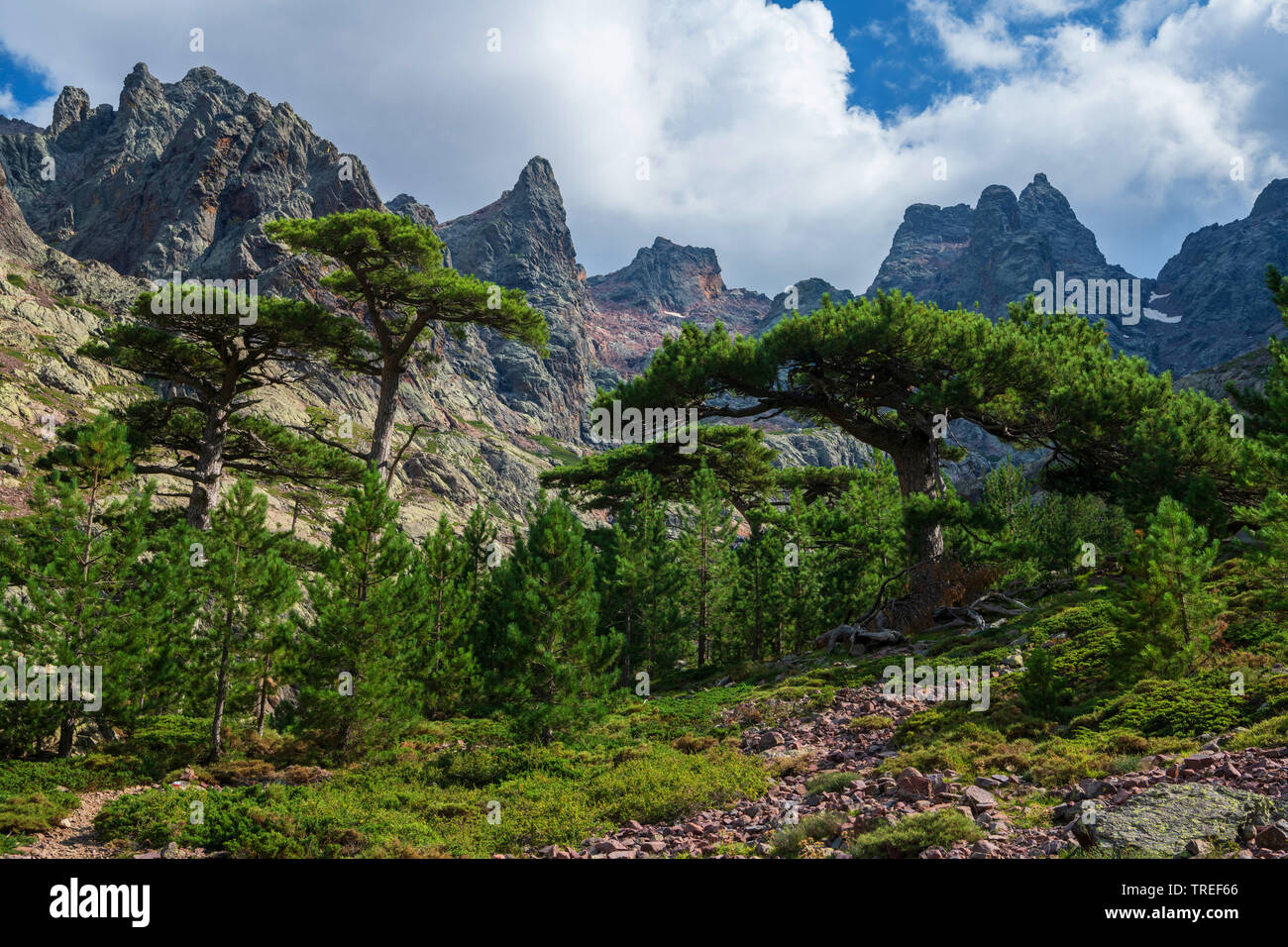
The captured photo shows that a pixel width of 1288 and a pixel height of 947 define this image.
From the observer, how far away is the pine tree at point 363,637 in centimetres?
1475

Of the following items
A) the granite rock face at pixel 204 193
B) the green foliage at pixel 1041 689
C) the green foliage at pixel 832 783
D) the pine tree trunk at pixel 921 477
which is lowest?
the green foliage at pixel 832 783

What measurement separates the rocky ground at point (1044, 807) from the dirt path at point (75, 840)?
6585mm

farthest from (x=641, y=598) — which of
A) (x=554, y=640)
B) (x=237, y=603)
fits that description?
(x=237, y=603)

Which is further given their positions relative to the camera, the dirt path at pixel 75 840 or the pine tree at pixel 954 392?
the pine tree at pixel 954 392

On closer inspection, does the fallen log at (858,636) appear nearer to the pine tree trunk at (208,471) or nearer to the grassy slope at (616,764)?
the grassy slope at (616,764)

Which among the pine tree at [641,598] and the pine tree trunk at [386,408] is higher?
the pine tree trunk at [386,408]

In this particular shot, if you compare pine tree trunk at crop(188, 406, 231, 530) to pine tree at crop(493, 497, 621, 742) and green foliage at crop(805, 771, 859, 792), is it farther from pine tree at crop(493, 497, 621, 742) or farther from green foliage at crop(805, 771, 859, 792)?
green foliage at crop(805, 771, 859, 792)

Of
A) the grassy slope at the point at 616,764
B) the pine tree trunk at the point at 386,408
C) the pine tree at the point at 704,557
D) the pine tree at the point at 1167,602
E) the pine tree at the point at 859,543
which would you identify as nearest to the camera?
the grassy slope at the point at 616,764

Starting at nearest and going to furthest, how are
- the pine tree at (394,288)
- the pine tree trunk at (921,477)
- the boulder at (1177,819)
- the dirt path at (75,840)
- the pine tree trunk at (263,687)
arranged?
the boulder at (1177,819)
the dirt path at (75,840)
the pine tree trunk at (263,687)
the pine tree at (394,288)
the pine tree trunk at (921,477)

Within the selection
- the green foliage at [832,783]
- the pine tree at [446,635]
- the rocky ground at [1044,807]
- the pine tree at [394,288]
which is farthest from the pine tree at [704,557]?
the green foliage at [832,783]

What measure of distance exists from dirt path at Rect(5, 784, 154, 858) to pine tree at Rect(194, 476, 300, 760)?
3214 mm

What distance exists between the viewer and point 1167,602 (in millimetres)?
10812

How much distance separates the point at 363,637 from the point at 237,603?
3.14 meters

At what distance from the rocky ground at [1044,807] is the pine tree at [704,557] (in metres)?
21.3
